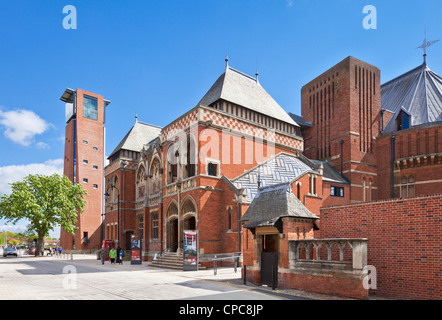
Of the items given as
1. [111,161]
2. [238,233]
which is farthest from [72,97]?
[238,233]

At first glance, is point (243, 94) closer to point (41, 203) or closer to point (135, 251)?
point (135, 251)

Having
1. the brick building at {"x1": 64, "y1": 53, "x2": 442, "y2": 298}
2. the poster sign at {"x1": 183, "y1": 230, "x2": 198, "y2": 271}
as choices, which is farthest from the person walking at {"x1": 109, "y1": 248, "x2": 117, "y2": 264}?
the poster sign at {"x1": 183, "y1": 230, "x2": 198, "y2": 271}

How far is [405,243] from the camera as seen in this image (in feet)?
35.0

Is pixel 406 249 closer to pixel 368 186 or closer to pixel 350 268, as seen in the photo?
pixel 350 268

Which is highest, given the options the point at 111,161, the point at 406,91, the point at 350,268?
the point at 406,91

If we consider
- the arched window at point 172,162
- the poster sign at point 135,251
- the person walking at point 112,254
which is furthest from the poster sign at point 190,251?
the person walking at point 112,254

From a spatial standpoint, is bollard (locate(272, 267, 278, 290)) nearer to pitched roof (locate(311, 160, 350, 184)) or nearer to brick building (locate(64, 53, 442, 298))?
brick building (locate(64, 53, 442, 298))

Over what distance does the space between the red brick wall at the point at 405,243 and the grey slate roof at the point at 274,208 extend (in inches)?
82.6

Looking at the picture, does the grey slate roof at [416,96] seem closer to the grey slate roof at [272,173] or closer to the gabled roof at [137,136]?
the grey slate roof at [272,173]

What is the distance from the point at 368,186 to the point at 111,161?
95.0 feet

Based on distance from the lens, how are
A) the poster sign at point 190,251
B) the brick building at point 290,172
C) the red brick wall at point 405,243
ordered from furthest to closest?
the poster sign at point 190,251 < the brick building at point 290,172 < the red brick wall at point 405,243

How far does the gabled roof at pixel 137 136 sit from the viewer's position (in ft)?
129
